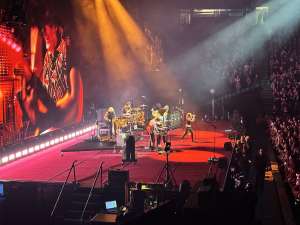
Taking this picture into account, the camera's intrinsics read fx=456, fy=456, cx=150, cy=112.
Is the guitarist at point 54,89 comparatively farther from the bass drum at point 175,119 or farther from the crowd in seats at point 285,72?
the crowd in seats at point 285,72

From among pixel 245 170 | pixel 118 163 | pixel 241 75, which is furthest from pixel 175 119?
pixel 245 170

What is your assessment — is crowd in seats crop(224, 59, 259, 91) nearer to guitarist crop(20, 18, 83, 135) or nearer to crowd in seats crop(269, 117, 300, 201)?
crowd in seats crop(269, 117, 300, 201)

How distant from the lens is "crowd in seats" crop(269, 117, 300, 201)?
13.1m

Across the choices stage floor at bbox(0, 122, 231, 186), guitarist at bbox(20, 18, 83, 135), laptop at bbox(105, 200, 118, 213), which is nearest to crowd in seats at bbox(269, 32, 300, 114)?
stage floor at bbox(0, 122, 231, 186)

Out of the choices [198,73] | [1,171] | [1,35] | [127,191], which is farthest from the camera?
[198,73]

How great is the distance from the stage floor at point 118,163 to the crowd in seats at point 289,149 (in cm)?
187

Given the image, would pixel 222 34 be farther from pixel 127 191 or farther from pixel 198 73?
pixel 127 191

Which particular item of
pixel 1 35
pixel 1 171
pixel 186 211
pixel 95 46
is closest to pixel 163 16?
pixel 95 46

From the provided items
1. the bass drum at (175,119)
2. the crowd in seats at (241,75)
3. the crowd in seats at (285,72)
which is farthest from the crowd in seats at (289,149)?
the crowd in seats at (241,75)

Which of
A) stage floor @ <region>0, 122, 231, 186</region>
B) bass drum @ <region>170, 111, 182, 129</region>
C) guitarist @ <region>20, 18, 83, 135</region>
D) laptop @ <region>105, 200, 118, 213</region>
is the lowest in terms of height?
laptop @ <region>105, 200, 118, 213</region>

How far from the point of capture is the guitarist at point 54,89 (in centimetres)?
1730

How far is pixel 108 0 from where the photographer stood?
2336 centimetres

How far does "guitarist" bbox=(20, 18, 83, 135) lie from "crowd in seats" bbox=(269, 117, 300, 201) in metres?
9.14

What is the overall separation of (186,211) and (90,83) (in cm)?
1651
